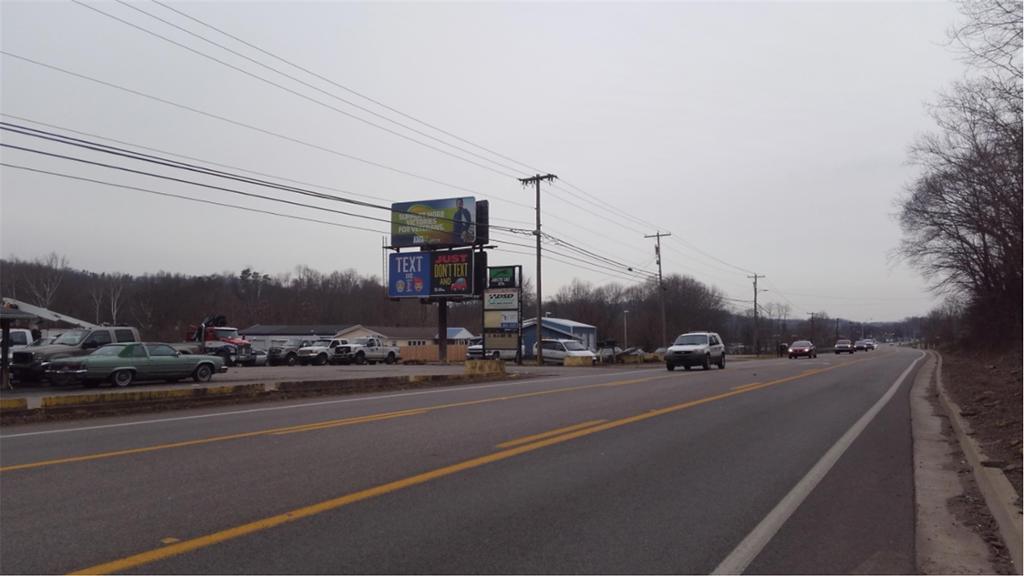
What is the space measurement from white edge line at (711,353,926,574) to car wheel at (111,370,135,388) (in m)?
20.1

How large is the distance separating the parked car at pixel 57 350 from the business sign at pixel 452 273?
27.2 meters

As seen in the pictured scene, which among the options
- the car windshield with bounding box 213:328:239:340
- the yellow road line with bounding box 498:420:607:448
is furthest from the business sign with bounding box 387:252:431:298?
the yellow road line with bounding box 498:420:607:448

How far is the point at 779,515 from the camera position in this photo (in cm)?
691

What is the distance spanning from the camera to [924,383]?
26.9 meters

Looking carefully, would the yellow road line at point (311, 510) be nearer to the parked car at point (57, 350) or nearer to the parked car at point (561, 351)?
the parked car at point (57, 350)

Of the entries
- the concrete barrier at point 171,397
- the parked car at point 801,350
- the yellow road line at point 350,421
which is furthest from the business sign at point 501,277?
the yellow road line at point 350,421

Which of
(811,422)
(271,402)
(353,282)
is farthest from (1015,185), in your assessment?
(353,282)

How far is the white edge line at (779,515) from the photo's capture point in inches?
218

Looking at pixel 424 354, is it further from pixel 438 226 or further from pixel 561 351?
pixel 561 351

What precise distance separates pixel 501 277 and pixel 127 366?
1315 inches

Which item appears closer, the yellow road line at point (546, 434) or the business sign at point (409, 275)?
the yellow road line at point (546, 434)

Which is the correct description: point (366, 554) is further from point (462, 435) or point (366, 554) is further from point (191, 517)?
point (462, 435)

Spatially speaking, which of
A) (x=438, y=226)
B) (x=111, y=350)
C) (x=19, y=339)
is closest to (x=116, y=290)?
(x=438, y=226)

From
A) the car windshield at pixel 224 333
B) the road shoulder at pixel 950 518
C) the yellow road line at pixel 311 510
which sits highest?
the car windshield at pixel 224 333
